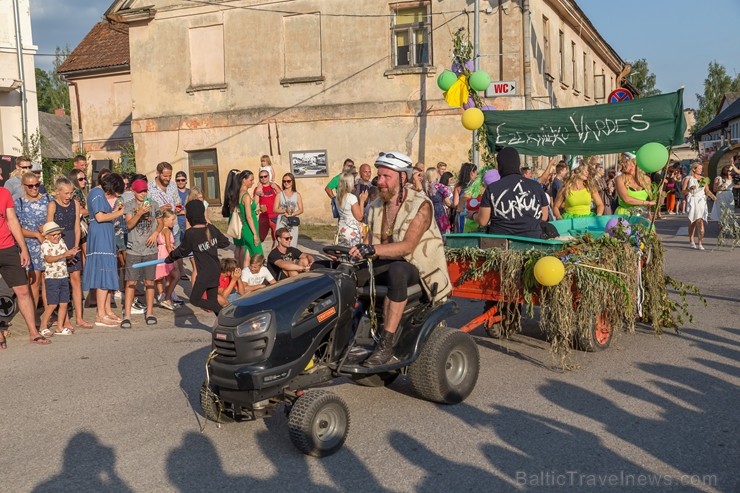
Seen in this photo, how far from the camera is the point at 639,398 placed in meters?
5.88

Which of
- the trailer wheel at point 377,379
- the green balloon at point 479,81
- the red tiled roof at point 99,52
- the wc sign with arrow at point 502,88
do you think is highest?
the red tiled roof at point 99,52

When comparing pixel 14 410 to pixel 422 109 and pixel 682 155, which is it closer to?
pixel 422 109

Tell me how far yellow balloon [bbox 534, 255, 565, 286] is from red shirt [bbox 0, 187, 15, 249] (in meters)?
5.55

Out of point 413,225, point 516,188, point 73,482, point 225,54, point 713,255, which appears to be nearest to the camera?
point 73,482

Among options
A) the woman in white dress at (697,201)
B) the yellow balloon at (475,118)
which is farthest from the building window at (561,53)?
the yellow balloon at (475,118)

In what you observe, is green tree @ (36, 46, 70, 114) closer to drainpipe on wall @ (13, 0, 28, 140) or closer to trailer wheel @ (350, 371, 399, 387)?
drainpipe on wall @ (13, 0, 28, 140)

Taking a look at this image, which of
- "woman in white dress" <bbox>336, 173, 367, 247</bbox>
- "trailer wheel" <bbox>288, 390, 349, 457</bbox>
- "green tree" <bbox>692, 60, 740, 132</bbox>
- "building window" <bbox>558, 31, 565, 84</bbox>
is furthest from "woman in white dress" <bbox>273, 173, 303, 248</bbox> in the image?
"green tree" <bbox>692, 60, 740, 132</bbox>

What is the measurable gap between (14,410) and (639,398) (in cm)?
496

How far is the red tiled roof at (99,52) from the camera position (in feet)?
111

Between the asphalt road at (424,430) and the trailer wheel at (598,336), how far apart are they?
104 millimetres

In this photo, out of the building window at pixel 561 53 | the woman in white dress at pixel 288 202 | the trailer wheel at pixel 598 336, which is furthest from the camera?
the building window at pixel 561 53

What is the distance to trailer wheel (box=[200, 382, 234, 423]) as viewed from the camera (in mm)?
5113

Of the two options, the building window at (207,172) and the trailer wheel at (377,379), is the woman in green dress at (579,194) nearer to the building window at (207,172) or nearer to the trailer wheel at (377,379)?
the trailer wheel at (377,379)

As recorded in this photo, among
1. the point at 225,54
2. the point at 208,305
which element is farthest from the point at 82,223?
the point at 225,54
